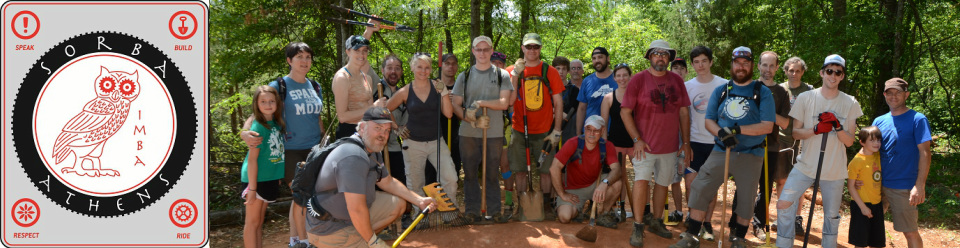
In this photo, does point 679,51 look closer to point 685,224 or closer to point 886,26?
point 886,26

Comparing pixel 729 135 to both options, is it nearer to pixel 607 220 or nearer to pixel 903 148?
pixel 903 148

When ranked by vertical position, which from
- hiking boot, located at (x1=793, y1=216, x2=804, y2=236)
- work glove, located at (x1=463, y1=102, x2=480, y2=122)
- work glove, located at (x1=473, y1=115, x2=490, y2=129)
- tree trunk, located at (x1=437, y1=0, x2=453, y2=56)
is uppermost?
tree trunk, located at (x1=437, y1=0, x2=453, y2=56)

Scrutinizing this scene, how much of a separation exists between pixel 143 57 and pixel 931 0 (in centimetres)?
1307

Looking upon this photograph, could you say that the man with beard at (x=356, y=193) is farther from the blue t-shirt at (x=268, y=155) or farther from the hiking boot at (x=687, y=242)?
the hiking boot at (x=687, y=242)

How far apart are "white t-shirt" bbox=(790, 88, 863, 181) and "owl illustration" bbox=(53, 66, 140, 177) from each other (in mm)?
5443

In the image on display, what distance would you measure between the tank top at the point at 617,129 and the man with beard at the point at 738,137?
92cm

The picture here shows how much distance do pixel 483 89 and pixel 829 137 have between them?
321 cm

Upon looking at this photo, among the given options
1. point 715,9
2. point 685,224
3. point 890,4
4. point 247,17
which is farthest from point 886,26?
point 247,17

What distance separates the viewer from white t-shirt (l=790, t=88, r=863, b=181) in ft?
15.4

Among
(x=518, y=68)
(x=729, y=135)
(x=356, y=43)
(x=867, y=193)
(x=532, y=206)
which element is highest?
(x=356, y=43)

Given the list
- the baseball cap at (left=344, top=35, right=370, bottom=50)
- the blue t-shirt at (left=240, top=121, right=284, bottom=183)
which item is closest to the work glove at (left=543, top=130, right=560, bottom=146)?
the baseball cap at (left=344, top=35, right=370, bottom=50)

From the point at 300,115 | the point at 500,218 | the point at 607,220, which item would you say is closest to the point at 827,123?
the point at 607,220

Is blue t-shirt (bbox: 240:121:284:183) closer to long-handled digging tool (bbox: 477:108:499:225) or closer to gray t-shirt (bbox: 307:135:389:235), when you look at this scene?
gray t-shirt (bbox: 307:135:389:235)

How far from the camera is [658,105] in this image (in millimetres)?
5223
